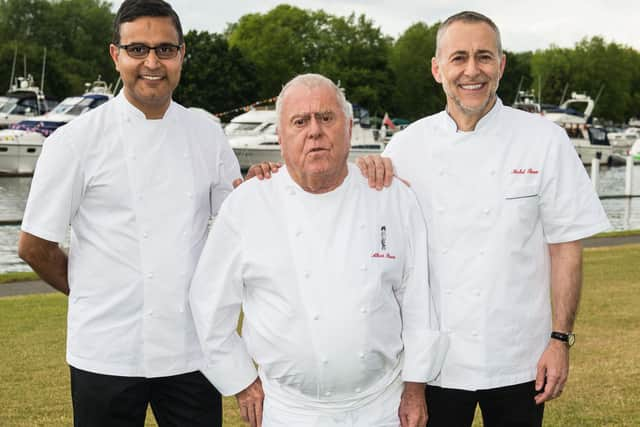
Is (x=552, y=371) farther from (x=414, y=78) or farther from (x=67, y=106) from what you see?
(x=414, y=78)

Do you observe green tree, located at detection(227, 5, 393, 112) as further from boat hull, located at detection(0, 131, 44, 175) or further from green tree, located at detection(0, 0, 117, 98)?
boat hull, located at detection(0, 131, 44, 175)

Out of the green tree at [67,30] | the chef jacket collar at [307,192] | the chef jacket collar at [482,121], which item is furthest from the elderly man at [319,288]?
the green tree at [67,30]

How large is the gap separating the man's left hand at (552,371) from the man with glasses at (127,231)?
4.09ft

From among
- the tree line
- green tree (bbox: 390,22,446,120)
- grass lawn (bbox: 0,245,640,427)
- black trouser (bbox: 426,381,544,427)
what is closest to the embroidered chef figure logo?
black trouser (bbox: 426,381,544,427)

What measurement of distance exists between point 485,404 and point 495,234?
0.65 meters

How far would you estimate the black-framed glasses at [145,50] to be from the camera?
118 inches

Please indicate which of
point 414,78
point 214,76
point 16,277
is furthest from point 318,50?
point 16,277

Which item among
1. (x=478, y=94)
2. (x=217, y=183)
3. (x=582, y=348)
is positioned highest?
(x=478, y=94)

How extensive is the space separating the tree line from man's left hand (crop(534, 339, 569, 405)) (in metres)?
50.0

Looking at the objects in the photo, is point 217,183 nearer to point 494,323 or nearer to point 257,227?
point 257,227

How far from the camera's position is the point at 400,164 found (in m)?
3.14

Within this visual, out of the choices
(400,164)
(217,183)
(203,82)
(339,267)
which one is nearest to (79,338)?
(217,183)

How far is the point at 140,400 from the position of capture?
3.07 meters

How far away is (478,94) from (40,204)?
1.62 metres
